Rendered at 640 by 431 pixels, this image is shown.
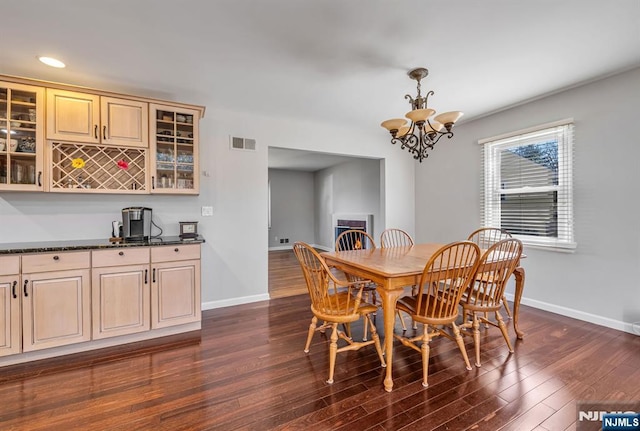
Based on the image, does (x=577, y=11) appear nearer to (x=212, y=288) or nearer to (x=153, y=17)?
(x=153, y=17)

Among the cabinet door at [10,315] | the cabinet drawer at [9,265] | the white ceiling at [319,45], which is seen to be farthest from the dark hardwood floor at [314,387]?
the white ceiling at [319,45]

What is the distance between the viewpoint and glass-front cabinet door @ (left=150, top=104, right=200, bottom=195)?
9.70ft

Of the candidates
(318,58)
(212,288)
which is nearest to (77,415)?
(212,288)

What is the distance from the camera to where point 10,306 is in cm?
221

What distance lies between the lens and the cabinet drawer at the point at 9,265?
2.19 metres

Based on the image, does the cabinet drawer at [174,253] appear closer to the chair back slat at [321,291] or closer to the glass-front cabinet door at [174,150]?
the glass-front cabinet door at [174,150]

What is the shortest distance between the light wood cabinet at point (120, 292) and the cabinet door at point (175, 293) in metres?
0.06

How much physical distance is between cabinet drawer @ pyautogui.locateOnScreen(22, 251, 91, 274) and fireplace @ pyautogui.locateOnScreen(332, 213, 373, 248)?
15.8 feet

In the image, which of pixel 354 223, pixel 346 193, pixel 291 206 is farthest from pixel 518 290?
pixel 291 206

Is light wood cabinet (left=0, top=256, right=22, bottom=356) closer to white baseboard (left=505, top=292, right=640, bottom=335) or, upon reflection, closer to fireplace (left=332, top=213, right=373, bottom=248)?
white baseboard (left=505, top=292, right=640, bottom=335)

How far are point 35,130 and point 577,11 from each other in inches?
167

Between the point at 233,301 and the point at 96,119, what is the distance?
7.89 feet

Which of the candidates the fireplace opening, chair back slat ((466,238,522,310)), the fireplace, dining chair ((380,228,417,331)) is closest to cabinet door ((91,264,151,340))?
dining chair ((380,228,417,331))

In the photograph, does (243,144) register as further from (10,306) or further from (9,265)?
(10,306)
